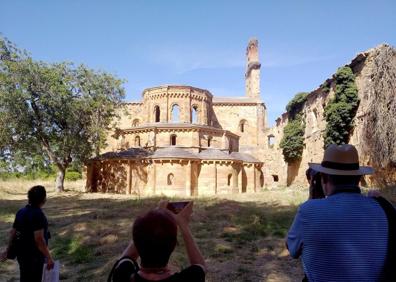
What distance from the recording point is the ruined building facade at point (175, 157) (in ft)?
95.1

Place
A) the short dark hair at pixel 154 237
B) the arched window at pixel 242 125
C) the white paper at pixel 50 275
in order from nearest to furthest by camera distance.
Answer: the short dark hair at pixel 154 237, the white paper at pixel 50 275, the arched window at pixel 242 125

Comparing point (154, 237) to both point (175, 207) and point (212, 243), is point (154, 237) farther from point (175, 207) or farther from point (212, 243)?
point (212, 243)

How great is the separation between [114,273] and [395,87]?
21.3m

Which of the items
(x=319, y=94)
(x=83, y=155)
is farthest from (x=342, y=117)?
(x=83, y=155)

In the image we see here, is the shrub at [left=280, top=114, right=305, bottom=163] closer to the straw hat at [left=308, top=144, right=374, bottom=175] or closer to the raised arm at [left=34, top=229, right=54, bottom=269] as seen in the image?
the raised arm at [left=34, top=229, right=54, bottom=269]

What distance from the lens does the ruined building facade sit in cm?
2898

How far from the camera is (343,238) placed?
7.96 feet

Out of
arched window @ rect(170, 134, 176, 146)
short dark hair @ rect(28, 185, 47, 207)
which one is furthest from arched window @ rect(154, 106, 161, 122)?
short dark hair @ rect(28, 185, 47, 207)

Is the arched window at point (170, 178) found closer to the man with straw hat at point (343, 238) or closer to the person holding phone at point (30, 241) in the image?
the person holding phone at point (30, 241)

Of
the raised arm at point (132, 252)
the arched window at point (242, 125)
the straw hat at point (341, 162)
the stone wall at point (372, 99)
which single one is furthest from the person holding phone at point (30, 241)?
the arched window at point (242, 125)

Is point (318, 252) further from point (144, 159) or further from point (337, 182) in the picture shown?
point (144, 159)

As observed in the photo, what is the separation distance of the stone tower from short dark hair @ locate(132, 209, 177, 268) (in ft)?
150

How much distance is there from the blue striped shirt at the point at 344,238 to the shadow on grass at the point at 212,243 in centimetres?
361

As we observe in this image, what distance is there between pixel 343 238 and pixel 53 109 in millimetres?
29063
